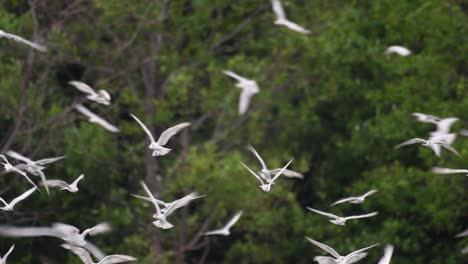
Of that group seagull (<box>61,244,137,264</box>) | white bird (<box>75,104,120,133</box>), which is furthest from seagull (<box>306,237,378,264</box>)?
white bird (<box>75,104,120,133</box>)

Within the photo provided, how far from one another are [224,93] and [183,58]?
0.98 meters

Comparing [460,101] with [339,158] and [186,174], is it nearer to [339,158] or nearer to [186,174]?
[339,158]

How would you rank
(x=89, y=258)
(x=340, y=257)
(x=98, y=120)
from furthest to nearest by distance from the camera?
(x=98, y=120) < (x=89, y=258) < (x=340, y=257)

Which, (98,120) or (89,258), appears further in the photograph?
(98,120)

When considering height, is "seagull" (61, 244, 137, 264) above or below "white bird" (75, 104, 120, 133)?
above

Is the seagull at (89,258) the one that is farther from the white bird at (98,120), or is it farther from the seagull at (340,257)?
the white bird at (98,120)

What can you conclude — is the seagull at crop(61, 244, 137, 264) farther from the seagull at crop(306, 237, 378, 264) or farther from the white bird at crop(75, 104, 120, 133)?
the white bird at crop(75, 104, 120, 133)

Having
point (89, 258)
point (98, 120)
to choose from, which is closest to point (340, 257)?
point (89, 258)

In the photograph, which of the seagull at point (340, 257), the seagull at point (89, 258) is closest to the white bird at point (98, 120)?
the seagull at point (89, 258)

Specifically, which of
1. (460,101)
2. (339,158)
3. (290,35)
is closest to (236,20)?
(290,35)

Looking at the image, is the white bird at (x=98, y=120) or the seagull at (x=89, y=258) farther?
the white bird at (x=98, y=120)

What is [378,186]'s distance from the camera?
1903cm

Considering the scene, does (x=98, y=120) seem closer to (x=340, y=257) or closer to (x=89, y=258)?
(x=89, y=258)

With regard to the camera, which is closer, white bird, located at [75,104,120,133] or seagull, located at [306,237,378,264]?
seagull, located at [306,237,378,264]
